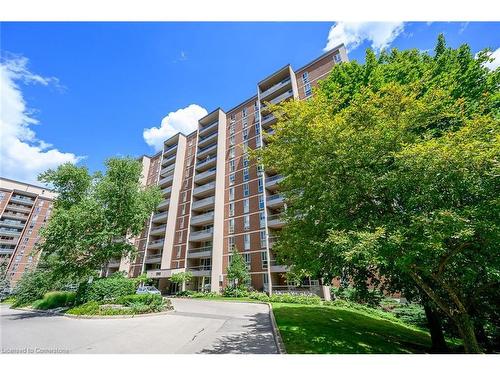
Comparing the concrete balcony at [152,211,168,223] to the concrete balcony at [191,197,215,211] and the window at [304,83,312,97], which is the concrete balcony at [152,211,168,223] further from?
the window at [304,83,312,97]

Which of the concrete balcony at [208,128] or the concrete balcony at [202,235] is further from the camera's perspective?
the concrete balcony at [208,128]

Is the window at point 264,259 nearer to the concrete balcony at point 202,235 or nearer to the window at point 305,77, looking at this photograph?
the concrete balcony at point 202,235

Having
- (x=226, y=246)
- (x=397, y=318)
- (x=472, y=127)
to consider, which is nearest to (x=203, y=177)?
(x=226, y=246)

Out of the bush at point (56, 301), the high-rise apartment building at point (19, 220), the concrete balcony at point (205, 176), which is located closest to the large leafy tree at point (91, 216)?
the bush at point (56, 301)

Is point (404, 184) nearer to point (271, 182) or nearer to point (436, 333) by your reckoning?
point (436, 333)

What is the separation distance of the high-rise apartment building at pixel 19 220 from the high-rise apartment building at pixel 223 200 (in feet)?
142

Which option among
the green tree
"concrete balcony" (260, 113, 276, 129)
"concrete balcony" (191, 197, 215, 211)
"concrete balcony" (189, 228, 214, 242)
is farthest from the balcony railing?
"concrete balcony" (260, 113, 276, 129)

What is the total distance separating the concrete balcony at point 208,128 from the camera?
4947 centimetres

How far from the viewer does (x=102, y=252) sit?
73.6 feet

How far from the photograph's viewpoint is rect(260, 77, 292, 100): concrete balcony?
40.1 metres

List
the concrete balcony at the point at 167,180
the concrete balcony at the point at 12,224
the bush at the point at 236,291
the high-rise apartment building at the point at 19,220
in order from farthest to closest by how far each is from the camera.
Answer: the concrete balcony at the point at 12,224 → the high-rise apartment building at the point at 19,220 → the concrete balcony at the point at 167,180 → the bush at the point at 236,291

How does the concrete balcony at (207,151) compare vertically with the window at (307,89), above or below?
below

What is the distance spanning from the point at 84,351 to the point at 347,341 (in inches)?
408

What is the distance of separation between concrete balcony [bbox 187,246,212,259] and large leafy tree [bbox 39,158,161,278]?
14.9 meters
